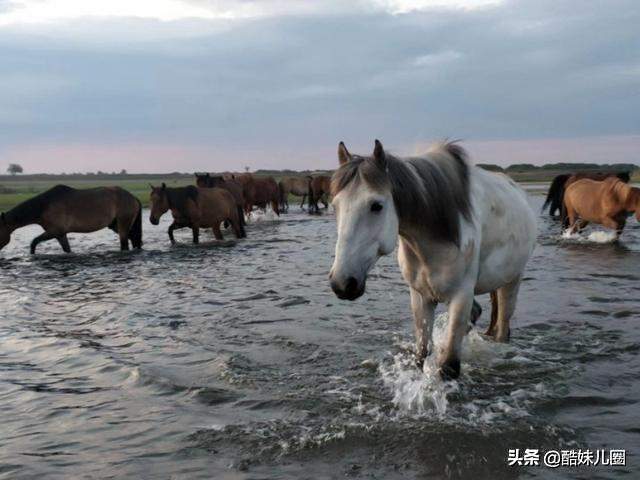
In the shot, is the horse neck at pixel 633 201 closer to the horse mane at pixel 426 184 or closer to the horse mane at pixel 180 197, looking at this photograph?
the horse mane at pixel 180 197

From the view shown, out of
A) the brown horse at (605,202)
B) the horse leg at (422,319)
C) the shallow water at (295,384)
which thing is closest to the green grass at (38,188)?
Result: the brown horse at (605,202)

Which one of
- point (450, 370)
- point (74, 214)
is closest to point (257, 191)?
point (74, 214)

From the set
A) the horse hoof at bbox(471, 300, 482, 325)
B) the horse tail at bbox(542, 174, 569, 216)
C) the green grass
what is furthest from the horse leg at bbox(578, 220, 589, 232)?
the green grass

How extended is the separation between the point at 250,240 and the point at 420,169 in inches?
477

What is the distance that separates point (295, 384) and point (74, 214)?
1072 cm

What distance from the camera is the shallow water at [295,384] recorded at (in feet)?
11.1

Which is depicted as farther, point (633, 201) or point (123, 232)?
point (123, 232)

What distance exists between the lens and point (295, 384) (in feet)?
15.2

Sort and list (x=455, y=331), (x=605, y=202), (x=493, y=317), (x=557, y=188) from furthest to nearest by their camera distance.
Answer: (x=557, y=188), (x=605, y=202), (x=493, y=317), (x=455, y=331)

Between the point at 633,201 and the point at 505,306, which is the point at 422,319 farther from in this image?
the point at 633,201

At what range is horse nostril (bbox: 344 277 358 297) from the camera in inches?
121

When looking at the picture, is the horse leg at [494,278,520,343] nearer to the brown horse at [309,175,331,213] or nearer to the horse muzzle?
the horse muzzle

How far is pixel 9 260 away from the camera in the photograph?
1277 centimetres

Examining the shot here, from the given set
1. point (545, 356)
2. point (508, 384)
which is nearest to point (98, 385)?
point (508, 384)
